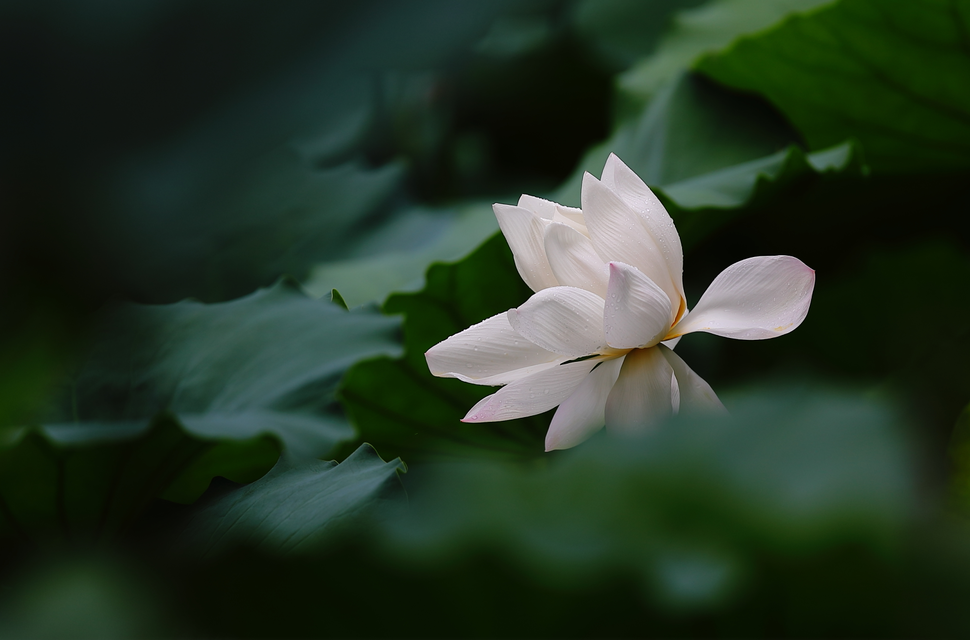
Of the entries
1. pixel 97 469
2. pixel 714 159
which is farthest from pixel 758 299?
pixel 714 159

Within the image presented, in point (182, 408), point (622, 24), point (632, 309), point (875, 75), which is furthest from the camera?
point (622, 24)

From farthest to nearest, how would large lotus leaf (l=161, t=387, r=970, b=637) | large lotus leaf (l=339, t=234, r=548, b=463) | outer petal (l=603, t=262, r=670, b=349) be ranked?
1. large lotus leaf (l=339, t=234, r=548, b=463)
2. outer petal (l=603, t=262, r=670, b=349)
3. large lotus leaf (l=161, t=387, r=970, b=637)

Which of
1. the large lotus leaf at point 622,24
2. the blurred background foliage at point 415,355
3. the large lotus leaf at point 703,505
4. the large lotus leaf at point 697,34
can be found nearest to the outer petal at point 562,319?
the blurred background foliage at point 415,355

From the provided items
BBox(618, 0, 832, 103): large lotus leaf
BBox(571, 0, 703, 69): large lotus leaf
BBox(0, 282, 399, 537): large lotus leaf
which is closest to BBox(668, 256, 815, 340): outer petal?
BBox(0, 282, 399, 537): large lotus leaf

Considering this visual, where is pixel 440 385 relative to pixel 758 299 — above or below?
below

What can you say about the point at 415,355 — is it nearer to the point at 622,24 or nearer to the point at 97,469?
the point at 97,469

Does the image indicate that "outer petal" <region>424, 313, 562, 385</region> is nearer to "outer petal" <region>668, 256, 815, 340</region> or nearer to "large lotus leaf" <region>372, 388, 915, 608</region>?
"outer petal" <region>668, 256, 815, 340</region>

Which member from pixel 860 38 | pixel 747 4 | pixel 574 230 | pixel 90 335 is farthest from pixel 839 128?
pixel 90 335
